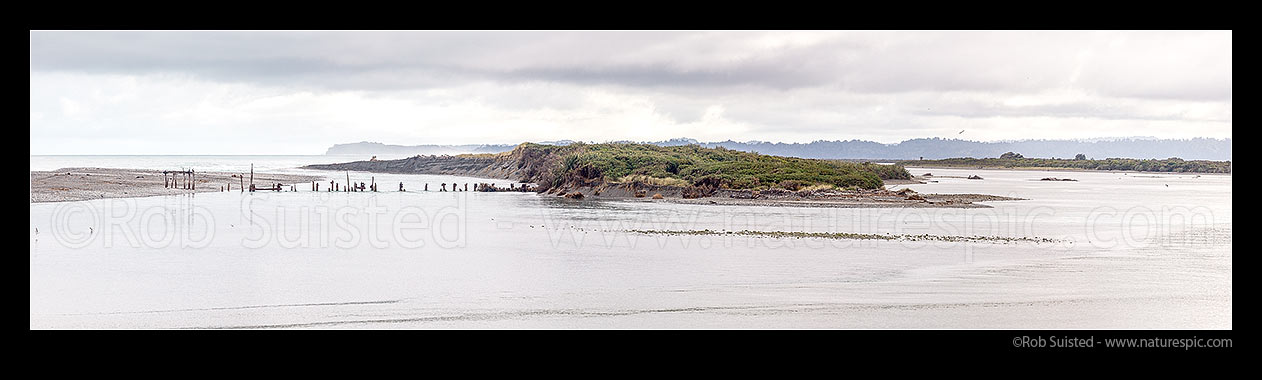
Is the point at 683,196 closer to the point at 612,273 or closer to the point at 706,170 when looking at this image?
the point at 706,170

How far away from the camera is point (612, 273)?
19.1 metres

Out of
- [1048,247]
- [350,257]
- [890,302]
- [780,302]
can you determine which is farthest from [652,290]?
[1048,247]

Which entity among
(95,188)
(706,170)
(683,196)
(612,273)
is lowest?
(612,273)

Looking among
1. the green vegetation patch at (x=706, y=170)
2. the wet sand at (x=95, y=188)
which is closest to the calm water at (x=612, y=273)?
the wet sand at (x=95, y=188)

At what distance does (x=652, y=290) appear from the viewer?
16953 mm

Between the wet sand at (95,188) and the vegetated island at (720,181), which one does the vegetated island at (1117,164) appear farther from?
the wet sand at (95,188)

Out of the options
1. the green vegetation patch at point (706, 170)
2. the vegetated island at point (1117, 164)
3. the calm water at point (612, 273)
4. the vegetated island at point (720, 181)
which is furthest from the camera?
the vegetated island at point (1117, 164)

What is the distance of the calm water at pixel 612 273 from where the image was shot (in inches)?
569

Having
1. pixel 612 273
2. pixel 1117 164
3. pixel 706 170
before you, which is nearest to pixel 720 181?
pixel 706 170


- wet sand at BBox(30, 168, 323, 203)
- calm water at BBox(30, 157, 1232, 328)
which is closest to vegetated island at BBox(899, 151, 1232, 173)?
calm water at BBox(30, 157, 1232, 328)
